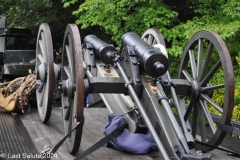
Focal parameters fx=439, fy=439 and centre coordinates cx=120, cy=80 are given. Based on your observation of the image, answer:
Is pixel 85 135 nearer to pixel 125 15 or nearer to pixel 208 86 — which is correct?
pixel 208 86

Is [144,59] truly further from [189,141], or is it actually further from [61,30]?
[61,30]

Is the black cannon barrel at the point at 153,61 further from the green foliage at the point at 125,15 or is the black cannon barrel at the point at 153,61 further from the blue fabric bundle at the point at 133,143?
the green foliage at the point at 125,15

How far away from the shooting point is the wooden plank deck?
378cm

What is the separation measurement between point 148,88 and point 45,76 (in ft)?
5.08

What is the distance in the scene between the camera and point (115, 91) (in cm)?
389

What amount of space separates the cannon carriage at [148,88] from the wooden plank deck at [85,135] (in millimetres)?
140

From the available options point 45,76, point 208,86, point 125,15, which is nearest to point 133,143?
point 208,86

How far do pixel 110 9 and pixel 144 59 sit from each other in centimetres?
388

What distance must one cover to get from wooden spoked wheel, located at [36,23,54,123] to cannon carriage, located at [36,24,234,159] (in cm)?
1

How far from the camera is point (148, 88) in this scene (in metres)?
3.68

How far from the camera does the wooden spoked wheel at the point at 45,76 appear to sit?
4.58 metres

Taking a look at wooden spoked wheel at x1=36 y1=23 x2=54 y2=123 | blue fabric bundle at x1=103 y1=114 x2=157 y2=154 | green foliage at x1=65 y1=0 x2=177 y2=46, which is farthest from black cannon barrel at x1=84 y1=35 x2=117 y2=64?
green foliage at x1=65 y1=0 x2=177 y2=46

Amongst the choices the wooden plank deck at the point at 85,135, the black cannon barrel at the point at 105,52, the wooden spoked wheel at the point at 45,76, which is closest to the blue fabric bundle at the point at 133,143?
the wooden plank deck at the point at 85,135

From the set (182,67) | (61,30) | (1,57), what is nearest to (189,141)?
(182,67)
